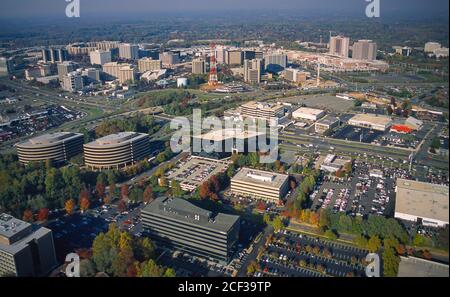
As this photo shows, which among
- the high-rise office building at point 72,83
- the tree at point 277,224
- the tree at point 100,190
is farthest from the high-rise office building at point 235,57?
the tree at point 277,224

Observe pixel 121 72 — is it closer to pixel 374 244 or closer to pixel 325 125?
pixel 325 125

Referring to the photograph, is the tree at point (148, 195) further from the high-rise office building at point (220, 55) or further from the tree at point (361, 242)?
the high-rise office building at point (220, 55)

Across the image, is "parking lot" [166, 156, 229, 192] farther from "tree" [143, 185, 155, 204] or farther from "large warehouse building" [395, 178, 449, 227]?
"large warehouse building" [395, 178, 449, 227]

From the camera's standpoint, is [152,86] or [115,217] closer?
[115,217]
